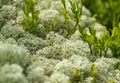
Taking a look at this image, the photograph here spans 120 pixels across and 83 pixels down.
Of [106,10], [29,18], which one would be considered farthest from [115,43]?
[106,10]

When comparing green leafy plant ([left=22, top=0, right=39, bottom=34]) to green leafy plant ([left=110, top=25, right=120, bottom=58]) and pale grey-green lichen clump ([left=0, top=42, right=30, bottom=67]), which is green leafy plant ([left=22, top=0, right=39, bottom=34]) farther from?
green leafy plant ([left=110, top=25, right=120, bottom=58])

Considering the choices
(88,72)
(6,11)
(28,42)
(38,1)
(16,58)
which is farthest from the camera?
(38,1)

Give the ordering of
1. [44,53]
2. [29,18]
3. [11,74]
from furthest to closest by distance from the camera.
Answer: [29,18] → [44,53] → [11,74]

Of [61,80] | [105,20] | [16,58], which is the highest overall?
[105,20]

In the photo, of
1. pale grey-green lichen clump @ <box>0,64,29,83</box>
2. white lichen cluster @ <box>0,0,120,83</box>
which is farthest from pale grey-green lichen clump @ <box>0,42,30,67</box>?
pale grey-green lichen clump @ <box>0,64,29,83</box>

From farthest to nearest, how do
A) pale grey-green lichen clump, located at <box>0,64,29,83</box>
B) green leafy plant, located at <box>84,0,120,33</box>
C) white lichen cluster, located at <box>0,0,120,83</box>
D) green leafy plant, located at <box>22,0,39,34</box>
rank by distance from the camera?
green leafy plant, located at <box>84,0,120,33</box>
green leafy plant, located at <box>22,0,39,34</box>
white lichen cluster, located at <box>0,0,120,83</box>
pale grey-green lichen clump, located at <box>0,64,29,83</box>

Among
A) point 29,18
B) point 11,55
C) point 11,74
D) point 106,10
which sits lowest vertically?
point 11,74

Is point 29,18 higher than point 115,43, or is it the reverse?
point 29,18

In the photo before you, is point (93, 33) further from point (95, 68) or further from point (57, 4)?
point (57, 4)

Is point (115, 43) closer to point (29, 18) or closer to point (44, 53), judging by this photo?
point (44, 53)

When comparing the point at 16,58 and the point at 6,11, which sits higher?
the point at 6,11

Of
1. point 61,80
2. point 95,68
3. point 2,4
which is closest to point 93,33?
point 95,68
